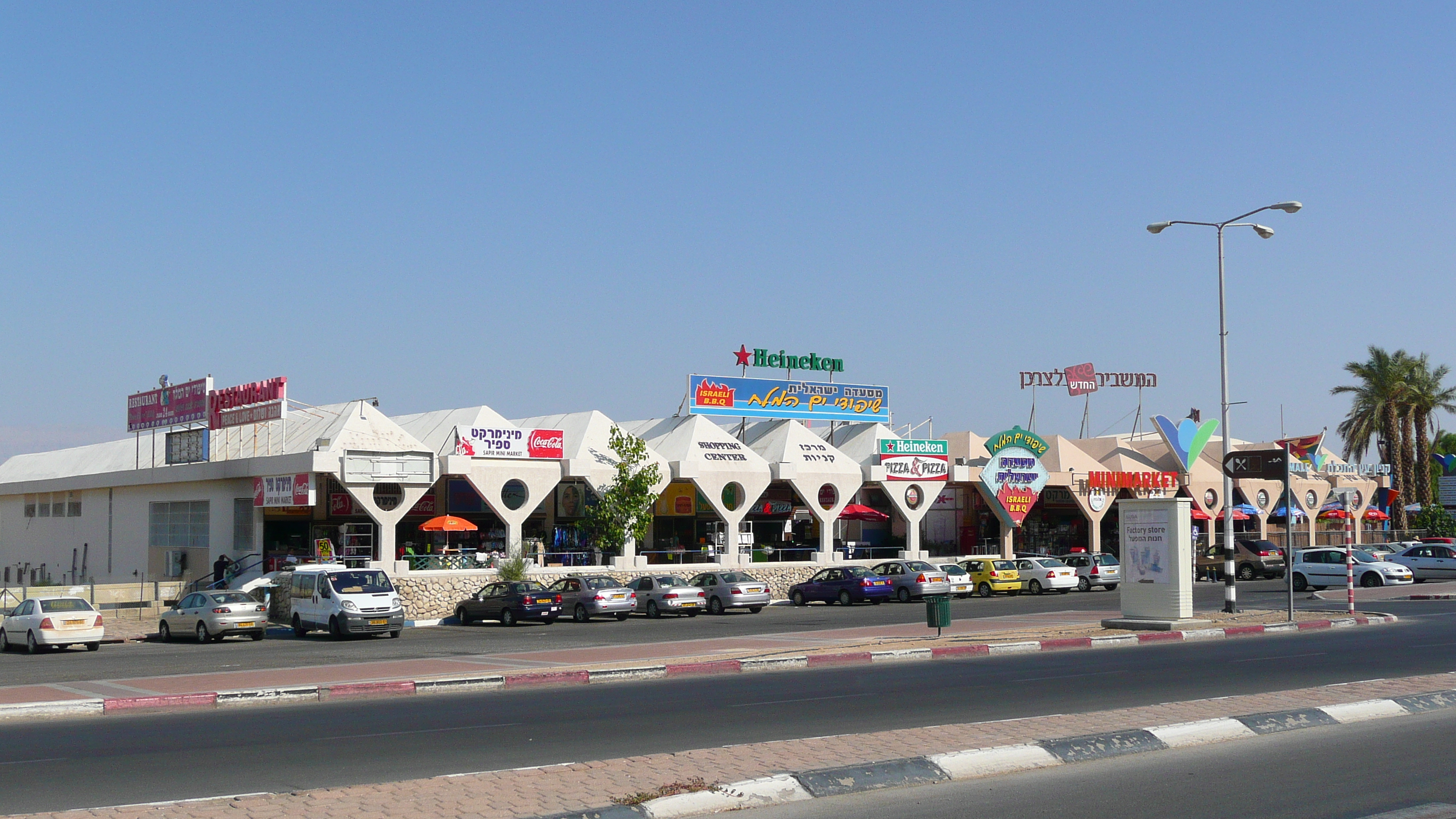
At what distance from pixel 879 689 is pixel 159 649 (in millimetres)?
19533

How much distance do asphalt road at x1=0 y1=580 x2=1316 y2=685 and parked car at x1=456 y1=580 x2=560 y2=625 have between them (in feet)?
1.32

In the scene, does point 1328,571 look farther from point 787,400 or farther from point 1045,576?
point 787,400

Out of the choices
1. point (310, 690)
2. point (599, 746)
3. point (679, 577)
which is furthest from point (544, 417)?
point (599, 746)

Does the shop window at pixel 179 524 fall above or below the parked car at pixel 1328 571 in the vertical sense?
above

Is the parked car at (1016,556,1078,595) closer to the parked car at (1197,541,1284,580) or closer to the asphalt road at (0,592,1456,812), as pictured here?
the parked car at (1197,541,1284,580)

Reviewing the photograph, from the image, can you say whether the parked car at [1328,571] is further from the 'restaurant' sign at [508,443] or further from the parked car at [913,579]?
the 'restaurant' sign at [508,443]

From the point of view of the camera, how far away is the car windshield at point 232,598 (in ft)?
103

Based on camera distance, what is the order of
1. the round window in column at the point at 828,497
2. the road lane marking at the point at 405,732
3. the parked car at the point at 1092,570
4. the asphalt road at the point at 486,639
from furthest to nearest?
the round window in column at the point at 828,497 → the parked car at the point at 1092,570 → the asphalt road at the point at 486,639 → the road lane marking at the point at 405,732

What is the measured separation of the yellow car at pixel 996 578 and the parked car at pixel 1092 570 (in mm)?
2179

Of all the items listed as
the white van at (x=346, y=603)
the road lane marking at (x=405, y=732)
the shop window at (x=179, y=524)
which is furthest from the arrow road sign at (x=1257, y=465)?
the shop window at (x=179, y=524)

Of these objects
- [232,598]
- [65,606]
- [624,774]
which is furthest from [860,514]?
[624,774]

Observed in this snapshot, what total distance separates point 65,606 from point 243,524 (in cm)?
1388

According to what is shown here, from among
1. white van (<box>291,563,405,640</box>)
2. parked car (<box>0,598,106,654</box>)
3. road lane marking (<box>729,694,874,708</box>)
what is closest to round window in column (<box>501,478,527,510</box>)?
white van (<box>291,563,405,640</box>)

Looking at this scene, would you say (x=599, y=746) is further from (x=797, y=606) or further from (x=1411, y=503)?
(x=1411, y=503)
